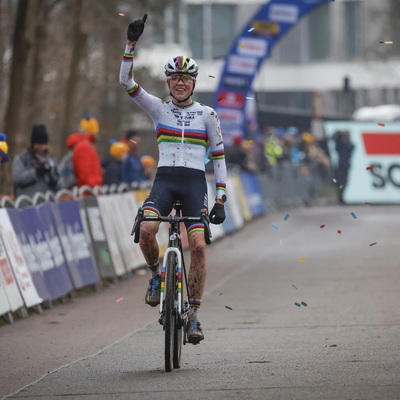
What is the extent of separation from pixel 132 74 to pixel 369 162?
2952 cm

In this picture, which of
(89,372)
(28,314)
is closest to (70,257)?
(28,314)

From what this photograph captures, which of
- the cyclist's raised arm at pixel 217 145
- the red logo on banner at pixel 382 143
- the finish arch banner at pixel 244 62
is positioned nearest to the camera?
the cyclist's raised arm at pixel 217 145

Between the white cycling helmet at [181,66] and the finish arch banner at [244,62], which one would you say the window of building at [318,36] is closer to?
the finish arch banner at [244,62]

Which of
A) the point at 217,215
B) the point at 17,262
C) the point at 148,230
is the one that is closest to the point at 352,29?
the point at 17,262

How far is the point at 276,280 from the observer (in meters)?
18.8

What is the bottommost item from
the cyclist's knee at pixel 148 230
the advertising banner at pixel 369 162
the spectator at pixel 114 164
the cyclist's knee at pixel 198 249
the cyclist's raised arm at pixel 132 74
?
the advertising banner at pixel 369 162

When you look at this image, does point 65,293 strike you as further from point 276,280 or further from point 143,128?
point 143,128

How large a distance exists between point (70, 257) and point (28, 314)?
1752 mm

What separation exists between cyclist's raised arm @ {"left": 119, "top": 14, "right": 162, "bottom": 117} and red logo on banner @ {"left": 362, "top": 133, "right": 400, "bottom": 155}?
29.2 m

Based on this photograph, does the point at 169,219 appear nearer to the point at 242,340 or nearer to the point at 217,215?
the point at 217,215

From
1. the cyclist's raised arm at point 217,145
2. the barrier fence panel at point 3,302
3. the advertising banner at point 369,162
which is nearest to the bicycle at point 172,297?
the cyclist's raised arm at point 217,145

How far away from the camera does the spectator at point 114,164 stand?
74.7 ft

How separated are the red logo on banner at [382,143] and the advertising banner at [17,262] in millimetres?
25411

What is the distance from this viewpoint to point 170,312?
1024 centimetres
